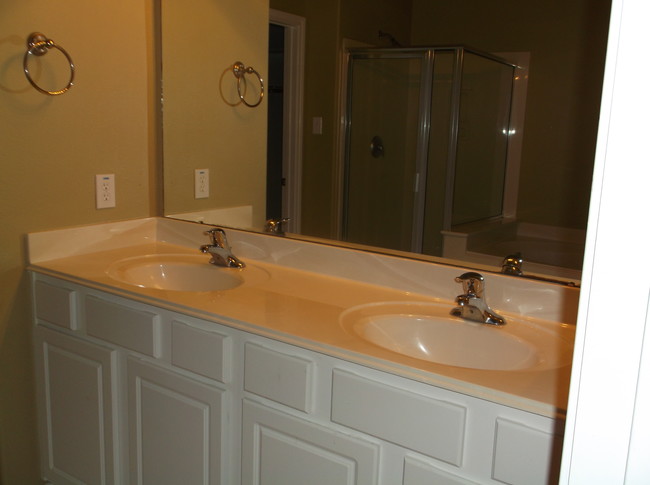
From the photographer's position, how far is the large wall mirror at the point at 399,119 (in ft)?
4.60

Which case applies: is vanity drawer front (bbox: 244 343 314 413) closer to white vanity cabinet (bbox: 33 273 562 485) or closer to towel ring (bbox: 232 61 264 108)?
white vanity cabinet (bbox: 33 273 562 485)

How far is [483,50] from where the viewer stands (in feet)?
4.89

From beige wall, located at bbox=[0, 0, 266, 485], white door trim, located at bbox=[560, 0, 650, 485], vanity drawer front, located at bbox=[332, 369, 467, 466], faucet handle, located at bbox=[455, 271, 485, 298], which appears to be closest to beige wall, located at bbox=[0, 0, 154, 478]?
beige wall, located at bbox=[0, 0, 266, 485]

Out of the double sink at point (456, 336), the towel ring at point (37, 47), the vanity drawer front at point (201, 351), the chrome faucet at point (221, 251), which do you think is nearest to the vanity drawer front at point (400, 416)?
the double sink at point (456, 336)

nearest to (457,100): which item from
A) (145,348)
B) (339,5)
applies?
(339,5)

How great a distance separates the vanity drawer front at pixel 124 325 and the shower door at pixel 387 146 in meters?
0.63

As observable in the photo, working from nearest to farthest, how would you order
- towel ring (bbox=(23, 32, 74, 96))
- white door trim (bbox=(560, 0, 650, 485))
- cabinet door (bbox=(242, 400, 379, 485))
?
white door trim (bbox=(560, 0, 650, 485)) < cabinet door (bbox=(242, 400, 379, 485)) < towel ring (bbox=(23, 32, 74, 96))

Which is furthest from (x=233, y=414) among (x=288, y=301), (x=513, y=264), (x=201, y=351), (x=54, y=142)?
(x=54, y=142)

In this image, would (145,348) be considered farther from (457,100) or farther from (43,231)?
(457,100)

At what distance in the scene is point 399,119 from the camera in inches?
65.2

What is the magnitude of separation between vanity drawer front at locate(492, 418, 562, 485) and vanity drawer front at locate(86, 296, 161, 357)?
0.93m

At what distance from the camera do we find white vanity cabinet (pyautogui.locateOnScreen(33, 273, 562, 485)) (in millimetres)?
1127

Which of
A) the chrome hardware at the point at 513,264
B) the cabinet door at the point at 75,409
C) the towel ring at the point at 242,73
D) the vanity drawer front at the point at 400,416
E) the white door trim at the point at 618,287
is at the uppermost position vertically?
the towel ring at the point at 242,73

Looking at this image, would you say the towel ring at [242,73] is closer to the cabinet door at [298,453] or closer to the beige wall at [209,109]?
the beige wall at [209,109]
